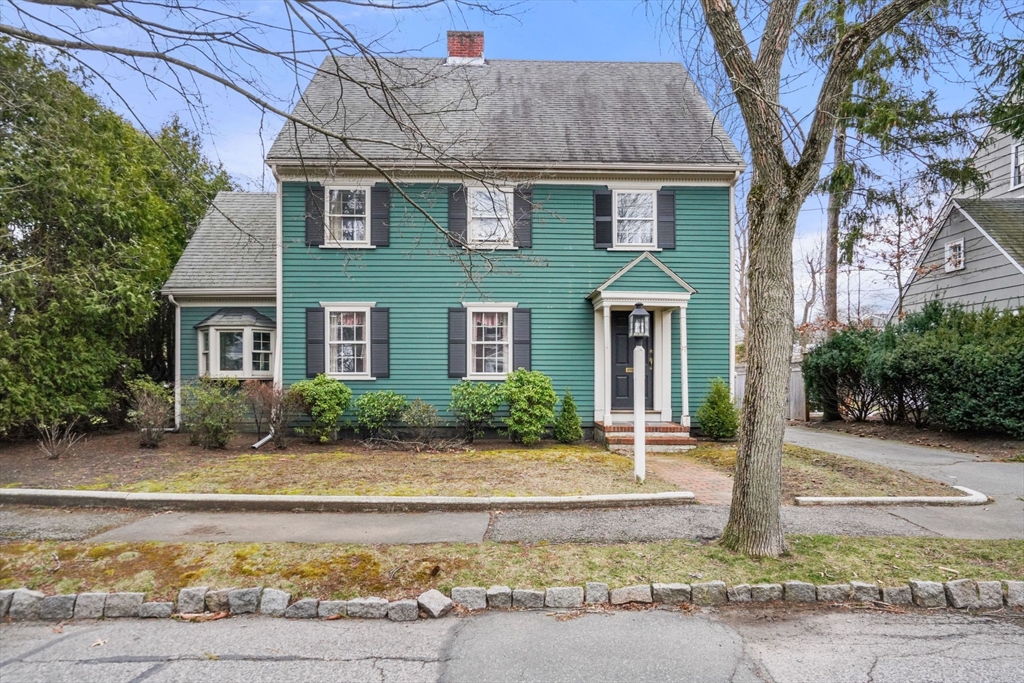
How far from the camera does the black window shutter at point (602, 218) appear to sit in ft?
37.6

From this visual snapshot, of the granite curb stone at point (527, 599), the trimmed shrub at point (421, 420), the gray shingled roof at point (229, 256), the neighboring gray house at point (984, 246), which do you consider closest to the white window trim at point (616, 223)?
the trimmed shrub at point (421, 420)

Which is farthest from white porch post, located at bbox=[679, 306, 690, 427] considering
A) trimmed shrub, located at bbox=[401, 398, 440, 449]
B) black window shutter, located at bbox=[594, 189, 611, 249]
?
trimmed shrub, located at bbox=[401, 398, 440, 449]

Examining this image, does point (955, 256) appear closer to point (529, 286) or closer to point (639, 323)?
point (529, 286)

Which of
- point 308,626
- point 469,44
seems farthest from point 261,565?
point 469,44

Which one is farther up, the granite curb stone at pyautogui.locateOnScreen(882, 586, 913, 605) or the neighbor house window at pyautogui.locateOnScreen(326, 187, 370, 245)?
the neighbor house window at pyautogui.locateOnScreen(326, 187, 370, 245)

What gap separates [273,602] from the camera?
3896 mm

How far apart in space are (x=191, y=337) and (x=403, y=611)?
1054 cm

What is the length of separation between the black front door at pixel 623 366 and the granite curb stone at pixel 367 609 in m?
8.20

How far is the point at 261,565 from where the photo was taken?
440 cm

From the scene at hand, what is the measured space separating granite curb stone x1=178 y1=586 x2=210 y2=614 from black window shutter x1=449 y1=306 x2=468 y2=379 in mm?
7550

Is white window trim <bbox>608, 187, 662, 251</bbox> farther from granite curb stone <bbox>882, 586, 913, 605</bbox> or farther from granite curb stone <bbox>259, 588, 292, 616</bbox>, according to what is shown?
granite curb stone <bbox>259, 588, 292, 616</bbox>

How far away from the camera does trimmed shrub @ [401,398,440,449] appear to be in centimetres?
1047

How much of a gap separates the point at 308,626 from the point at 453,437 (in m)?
7.26

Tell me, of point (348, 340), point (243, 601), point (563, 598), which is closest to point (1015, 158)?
point (348, 340)
